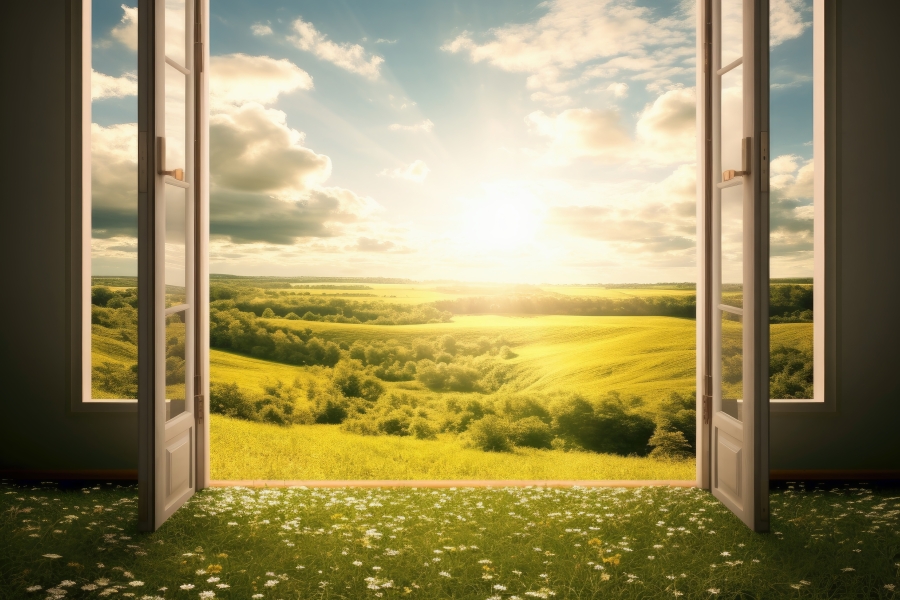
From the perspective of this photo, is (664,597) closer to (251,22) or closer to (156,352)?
(156,352)

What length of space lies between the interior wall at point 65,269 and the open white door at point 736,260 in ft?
1.98

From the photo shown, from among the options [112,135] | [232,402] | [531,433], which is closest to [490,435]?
[531,433]

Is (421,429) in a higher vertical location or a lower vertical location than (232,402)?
lower

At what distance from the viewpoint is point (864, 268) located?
3.06 metres

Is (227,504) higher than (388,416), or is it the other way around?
(227,504)

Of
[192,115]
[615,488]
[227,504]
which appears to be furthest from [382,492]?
[192,115]

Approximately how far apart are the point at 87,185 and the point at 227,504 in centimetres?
172

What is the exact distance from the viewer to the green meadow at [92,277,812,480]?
28.9ft

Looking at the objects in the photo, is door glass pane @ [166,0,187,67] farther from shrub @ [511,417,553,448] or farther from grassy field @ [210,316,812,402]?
shrub @ [511,417,553,448]

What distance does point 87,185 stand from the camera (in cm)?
305

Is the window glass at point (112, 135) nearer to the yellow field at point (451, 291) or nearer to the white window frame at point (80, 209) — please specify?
the yellow field at point (451, 291)

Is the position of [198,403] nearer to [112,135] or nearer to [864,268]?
[864,268]

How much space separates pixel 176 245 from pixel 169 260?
0.38 feet

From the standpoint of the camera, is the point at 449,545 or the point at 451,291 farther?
the point at 451,291
